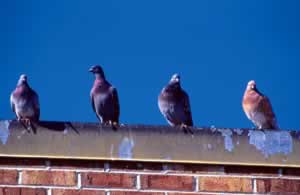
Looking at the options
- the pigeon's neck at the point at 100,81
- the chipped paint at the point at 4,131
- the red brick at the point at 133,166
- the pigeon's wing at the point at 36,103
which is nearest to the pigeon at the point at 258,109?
the pigeon's neck at the point at 100,81

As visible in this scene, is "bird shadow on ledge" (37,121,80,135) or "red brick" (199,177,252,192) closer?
"red brick" (199,177,252,192)

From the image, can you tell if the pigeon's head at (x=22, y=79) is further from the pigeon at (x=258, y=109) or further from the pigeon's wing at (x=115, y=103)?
the pigeon at (x=258, y=109)

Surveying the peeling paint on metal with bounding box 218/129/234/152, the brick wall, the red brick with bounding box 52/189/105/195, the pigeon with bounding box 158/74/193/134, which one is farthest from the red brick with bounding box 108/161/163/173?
the pigeon with bounding box 158/74/193/134

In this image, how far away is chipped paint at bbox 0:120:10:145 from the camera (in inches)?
125

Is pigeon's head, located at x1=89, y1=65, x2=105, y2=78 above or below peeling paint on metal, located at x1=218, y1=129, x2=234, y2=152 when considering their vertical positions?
above

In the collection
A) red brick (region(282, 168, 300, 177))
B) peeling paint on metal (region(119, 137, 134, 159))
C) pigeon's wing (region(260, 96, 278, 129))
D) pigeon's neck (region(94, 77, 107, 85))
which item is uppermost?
pigeon's neck (region(94, 77, 107, 85))

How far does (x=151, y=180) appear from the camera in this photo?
3.15 metres

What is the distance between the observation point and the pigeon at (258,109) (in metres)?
5.97

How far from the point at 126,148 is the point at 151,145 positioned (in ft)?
0.43

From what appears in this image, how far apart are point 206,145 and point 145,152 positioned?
0.31 m

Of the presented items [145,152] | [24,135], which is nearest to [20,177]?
[24,135]

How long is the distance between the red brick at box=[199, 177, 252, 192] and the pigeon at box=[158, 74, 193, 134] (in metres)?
2.99

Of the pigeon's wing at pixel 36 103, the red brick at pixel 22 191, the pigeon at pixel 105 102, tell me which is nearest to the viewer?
the red brick at pixel 22 191

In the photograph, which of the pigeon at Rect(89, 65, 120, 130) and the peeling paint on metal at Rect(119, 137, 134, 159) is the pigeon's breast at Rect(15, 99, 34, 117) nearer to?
the pigeon at Rect(89, 65, 120, 130)
